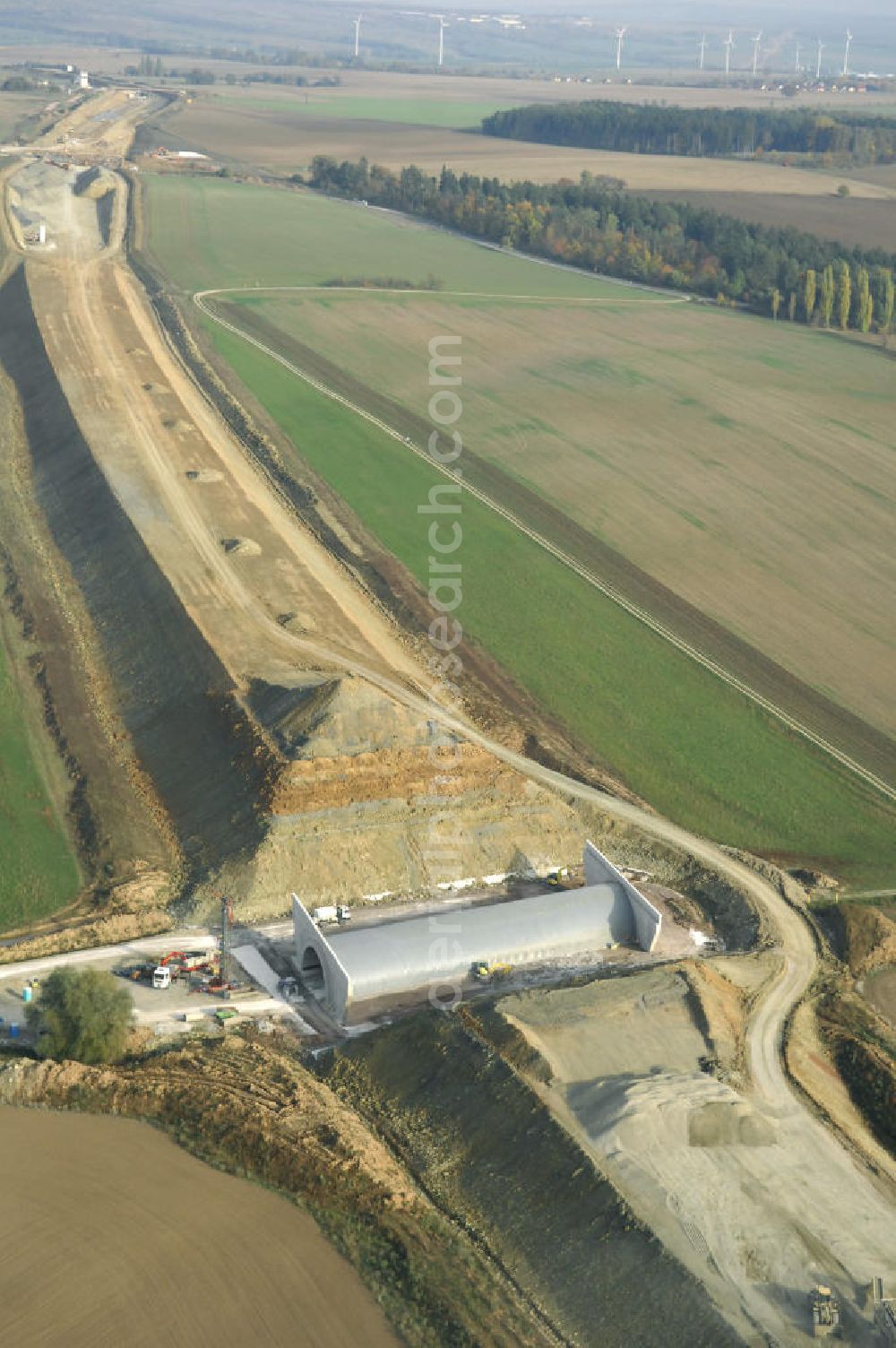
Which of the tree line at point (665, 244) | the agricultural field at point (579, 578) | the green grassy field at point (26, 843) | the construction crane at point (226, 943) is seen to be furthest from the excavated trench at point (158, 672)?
the tree line at point (665, 244)

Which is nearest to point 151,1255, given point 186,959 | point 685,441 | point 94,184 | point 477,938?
point 186,959

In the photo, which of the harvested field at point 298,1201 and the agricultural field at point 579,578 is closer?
the harvested field at point 298,1201

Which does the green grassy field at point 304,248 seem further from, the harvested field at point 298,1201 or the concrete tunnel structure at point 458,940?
the harvested field at point 298,1201

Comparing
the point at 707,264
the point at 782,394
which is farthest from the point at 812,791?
the point at 707,264

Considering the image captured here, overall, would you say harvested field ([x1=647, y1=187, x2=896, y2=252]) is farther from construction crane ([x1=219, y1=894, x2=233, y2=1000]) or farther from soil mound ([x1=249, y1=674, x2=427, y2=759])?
construction crane ([x1=219, y1=894, x2=233, y2=1000])

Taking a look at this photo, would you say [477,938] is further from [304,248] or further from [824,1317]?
[304,248]

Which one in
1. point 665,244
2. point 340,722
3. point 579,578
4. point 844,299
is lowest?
point 340,722

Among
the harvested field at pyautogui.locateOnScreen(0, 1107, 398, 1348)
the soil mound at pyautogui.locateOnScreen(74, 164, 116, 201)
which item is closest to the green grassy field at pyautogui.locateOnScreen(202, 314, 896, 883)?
the harvested field at pyautogui.locateOnScreen(0, 1107, 398, 1348)
